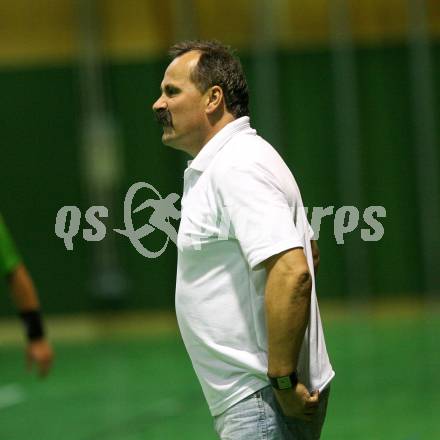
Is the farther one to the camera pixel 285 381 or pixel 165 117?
pixel 165 117

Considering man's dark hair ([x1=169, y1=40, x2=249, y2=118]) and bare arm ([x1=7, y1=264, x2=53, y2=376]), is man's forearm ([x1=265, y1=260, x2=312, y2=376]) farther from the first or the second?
bare arm ([x1=7, y1=264, x2=53, y2=376])

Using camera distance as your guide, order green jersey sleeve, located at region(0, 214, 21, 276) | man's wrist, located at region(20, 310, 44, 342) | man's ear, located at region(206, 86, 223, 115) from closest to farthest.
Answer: man's ear, located at region(206, 86, 223, 115)
green jersey sleeve, located at region(0, 214, 21, 276)
man's wrist, located at region(20, 310, 44, 342)

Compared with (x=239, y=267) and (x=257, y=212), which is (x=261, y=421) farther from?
(x=257, y=212)

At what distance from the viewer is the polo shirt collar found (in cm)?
340

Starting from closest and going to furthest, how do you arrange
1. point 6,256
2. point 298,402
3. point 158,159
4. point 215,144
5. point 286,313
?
point 286,313 → point 298,402 → point 215,144 → point 6,256 → point 158,159

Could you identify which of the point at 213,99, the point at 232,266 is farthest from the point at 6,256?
the point at 232,266

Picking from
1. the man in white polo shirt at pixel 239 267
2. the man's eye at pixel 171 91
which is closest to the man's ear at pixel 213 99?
the man in white polo shirt at pixel 239 267

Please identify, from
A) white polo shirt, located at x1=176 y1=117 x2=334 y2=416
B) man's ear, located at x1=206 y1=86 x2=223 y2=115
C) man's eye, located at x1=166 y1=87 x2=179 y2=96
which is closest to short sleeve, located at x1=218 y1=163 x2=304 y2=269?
white polo shirt, located at x1=176 y1=117 x2=334 y2=416

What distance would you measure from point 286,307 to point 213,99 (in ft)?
2.37

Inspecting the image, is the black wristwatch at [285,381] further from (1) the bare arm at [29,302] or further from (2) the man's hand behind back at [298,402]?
(1) the bare arm at [29,302]

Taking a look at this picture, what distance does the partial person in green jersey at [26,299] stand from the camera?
5.57 metres

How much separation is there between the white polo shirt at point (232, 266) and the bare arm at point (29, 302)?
2340 mm

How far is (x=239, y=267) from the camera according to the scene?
331cm

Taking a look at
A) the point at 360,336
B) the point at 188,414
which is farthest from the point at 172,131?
the point at 360,336
